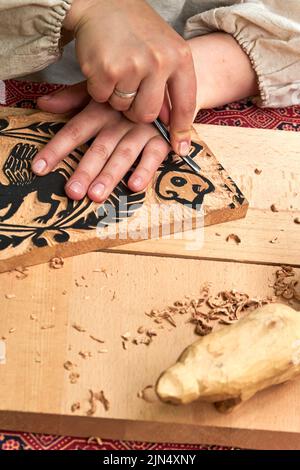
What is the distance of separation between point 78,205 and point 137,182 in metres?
0.09

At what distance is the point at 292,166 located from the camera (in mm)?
958

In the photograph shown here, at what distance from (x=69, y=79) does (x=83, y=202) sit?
0.42 m

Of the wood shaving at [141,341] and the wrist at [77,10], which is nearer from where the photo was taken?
the wood shaving at [141,341]

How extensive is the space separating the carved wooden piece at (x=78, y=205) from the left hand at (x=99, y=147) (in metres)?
0.01

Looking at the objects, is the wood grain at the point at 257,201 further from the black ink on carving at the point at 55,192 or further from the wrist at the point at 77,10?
the wrist at the point at 77,10

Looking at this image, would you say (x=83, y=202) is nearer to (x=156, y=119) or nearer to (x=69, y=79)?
(x=156, y=119)

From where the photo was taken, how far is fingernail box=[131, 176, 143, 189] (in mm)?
864

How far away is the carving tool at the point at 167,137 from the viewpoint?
2.99 feet

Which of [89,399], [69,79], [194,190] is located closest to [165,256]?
[194,190]

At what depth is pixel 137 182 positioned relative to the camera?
0.87 m

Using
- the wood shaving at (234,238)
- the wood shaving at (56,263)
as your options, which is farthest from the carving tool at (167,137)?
the wood shaving at (56,263)

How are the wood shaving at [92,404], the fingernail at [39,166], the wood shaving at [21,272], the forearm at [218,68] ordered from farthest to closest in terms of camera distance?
1. the forearm at [218,68]
2. the fingernail at [39,166]
3. the wood shaving at [21,272]
4. the wood shaving at [92,404]

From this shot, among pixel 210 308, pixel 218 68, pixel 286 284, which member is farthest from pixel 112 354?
pixel 218 68

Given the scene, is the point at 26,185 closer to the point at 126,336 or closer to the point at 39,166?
the point at 39,166
